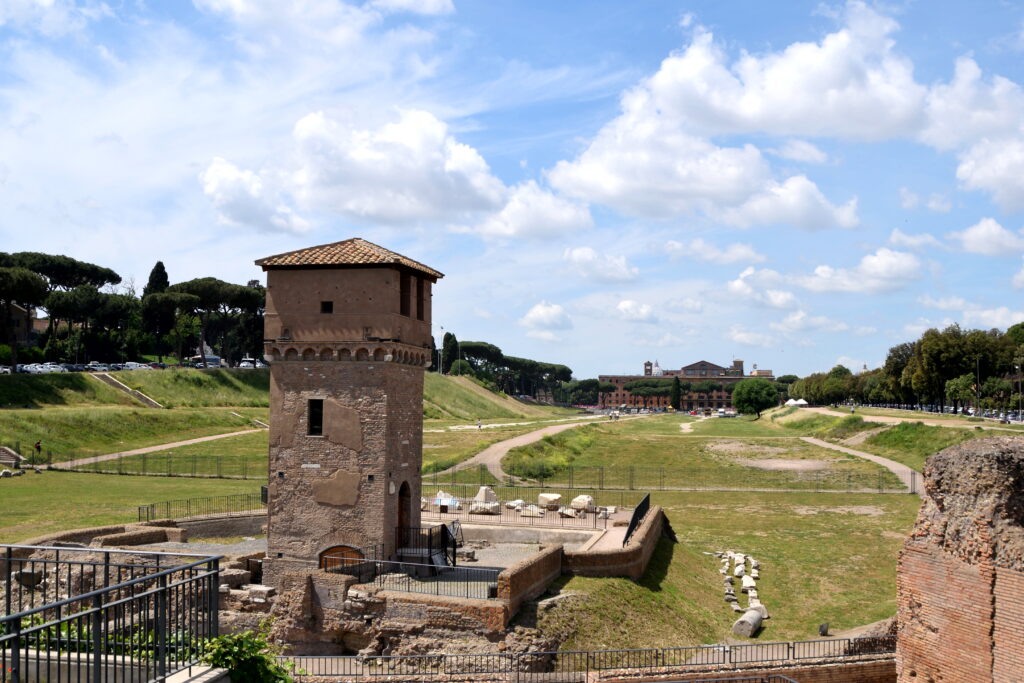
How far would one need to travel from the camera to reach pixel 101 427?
185 feet

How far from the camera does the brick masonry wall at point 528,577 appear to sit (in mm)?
19188

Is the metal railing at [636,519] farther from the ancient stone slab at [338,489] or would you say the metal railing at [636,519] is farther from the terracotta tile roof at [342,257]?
the terracotta tile roof at [342,257]

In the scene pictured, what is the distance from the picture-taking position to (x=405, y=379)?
23.8m

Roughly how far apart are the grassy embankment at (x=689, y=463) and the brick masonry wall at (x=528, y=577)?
25.7 metres

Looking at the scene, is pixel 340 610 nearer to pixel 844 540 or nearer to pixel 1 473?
pixel 844 540

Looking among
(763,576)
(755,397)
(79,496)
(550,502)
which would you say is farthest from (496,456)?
(755,397)

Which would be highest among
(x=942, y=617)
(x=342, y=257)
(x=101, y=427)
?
(x=342, y=257)

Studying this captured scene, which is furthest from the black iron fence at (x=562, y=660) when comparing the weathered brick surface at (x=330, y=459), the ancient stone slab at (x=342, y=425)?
the ancient stone slab at (x=342, y=425)

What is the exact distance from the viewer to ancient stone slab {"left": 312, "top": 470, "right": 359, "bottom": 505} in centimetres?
2238

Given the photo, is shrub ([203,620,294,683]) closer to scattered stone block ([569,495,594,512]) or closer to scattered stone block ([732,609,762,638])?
scattered stone block ([732,609,762,638])

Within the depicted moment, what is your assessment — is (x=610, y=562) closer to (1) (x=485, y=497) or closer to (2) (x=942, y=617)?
(2) (x=942, y=617)

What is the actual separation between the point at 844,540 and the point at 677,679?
20.1 meters

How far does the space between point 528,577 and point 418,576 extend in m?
3.68

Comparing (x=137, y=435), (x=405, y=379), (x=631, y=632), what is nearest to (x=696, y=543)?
(x=631, y=632)
